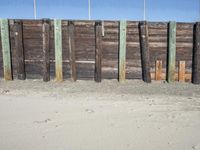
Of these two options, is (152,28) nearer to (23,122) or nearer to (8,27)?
(8,27)

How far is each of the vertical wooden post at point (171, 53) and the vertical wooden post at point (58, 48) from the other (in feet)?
9.92

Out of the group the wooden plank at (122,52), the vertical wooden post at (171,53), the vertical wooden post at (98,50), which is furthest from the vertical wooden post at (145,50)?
the vertical wooden post at (98,50)

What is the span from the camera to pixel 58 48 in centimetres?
1030

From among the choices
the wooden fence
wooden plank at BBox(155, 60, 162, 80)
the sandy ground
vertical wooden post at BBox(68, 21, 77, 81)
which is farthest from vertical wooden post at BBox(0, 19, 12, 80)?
wooden plank at BBox(155, 60, 162, 80)

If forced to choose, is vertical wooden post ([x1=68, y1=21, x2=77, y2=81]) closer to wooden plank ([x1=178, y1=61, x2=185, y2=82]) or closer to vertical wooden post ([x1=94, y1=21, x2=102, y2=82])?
vertical wooden post ([x1=94, y1=21, x2=102, y2=82])

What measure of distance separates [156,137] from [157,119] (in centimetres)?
96

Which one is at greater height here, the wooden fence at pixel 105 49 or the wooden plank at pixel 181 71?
the wooden fence at pixel 105 49

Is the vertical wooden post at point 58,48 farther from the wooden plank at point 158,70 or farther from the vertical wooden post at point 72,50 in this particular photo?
the wooden plank at point 158,70

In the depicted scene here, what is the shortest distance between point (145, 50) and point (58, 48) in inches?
95.5

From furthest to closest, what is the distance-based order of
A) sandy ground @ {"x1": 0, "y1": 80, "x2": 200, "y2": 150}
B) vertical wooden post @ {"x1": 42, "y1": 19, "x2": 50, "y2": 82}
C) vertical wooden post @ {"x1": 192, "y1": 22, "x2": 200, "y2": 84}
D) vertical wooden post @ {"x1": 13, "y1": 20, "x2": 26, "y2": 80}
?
vertical wooden post @ {"x1": 13, "y1": 20, "x2": 26, "y2": 80}, vertical wooden post @ {"x1": 42, "y1": 19, "x2": 50, "y2": 82}, vertical wooden post @ {"x1": 192, "y1": 22, "x2": 200, "y2": 84}, sandy ground @ {"x1": 0, "y1": 80, "x2": 200, "y2": 150}

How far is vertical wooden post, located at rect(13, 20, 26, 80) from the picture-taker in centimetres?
1043

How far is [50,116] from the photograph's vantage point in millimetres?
6883

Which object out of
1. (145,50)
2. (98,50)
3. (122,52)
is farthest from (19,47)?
(145,50)

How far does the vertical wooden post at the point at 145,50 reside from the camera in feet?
33.0
